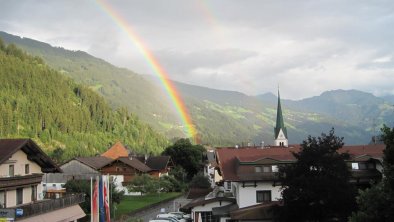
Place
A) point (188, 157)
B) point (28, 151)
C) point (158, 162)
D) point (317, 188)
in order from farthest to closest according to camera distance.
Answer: point (188, 157) → point (158, 162) → point (28, 151) → point (317, 188)

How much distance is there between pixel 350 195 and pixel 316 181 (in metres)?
A: 2.37

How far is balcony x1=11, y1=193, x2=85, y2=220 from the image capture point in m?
30.4

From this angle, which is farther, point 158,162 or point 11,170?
point 158,162

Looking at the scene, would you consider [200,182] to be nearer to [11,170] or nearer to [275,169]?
[275,169]

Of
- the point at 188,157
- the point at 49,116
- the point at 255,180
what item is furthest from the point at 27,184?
the point at 49,116

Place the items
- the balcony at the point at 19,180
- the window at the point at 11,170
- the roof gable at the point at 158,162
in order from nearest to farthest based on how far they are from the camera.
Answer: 1. the balcony at the point at 19,180
2. the window at the point at 11,170
3. the roof gable at the point at 158,162

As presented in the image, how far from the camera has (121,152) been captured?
14638 cm

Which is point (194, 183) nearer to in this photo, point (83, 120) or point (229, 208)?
point (229, 208)

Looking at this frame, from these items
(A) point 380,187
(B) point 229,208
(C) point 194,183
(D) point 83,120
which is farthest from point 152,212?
(D) point 83,120

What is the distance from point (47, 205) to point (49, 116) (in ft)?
455

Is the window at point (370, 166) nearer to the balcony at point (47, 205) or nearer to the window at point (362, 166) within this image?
the window at point (362, 166)

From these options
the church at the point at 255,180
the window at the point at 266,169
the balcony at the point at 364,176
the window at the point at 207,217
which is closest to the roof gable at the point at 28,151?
the church at the point at 255,180

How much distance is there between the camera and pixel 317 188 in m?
31.2

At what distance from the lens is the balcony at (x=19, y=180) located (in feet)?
101
